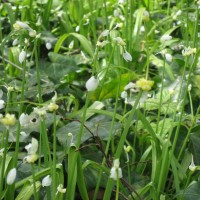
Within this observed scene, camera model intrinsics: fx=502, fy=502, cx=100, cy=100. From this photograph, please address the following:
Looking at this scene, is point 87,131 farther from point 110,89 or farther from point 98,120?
point 110,89

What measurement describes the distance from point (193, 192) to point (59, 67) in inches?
38.7

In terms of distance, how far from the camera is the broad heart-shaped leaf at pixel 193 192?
1228 mm

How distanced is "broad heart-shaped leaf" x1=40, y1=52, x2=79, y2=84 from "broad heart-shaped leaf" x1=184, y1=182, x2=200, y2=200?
0.92 m

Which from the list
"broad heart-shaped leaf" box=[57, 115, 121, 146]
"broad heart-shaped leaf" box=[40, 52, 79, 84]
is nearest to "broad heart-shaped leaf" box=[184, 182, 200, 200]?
"broad heart-shaped leaf" box=[57, 115, 121, 146]

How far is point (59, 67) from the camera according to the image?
2.06 meters

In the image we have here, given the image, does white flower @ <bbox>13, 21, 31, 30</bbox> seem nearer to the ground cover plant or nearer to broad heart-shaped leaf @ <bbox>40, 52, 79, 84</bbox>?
the ground cover plant

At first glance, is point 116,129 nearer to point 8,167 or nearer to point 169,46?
point 8,167

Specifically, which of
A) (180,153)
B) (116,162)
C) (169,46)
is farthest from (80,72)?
(116,162)

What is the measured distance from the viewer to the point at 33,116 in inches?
57.5

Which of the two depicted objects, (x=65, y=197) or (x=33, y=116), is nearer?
(x=65, y=197)

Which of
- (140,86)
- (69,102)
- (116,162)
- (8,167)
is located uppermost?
(140,86)

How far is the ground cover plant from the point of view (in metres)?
1.12

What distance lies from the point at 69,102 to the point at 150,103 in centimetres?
37

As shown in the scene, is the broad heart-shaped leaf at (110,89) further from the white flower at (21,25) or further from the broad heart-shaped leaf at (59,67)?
the white flower at (21,25)
